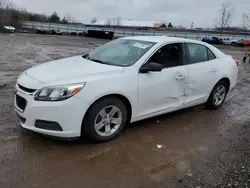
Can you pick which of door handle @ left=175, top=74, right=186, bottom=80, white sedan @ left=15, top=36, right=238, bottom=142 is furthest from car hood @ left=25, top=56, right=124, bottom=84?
door handle @ left=175, top=74, right=186, bottom=80

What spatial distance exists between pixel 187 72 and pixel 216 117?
4.40 ft

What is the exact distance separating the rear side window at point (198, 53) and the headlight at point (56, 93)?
2.57m

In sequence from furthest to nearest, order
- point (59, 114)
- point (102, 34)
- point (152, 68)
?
point (102, 34), point (152, 68), point (59, 114)

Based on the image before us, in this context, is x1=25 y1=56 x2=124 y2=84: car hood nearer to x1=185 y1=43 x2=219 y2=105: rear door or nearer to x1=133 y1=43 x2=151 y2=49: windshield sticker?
x1=133 y1=43 x2=151 y2=49: windshield sticker

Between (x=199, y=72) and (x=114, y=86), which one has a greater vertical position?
(x=199, y=72)

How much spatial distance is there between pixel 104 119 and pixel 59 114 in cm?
71

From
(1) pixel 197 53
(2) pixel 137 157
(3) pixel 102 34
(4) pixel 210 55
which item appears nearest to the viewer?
(2) pixel 137 157

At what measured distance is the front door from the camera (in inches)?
164

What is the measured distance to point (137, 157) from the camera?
360 cm

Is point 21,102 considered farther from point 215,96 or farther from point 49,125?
point 215,96

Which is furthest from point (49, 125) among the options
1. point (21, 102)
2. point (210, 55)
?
point (210, 55)

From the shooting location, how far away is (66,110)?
340 centimetres

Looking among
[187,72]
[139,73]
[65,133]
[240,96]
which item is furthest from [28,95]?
[240,96]

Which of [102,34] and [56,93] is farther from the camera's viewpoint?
[102,34]
